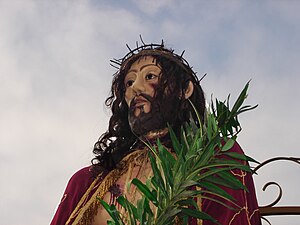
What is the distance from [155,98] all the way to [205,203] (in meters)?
0.47

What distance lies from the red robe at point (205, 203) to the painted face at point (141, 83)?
32 cm

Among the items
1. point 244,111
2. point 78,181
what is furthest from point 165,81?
point 244,111

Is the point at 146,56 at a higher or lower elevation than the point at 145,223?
higher

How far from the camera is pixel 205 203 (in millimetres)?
1847

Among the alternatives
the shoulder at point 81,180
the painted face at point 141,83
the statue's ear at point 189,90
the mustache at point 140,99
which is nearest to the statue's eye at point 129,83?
the painted face at point 141,83

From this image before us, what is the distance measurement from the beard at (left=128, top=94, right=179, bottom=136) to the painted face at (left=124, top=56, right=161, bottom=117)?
1cm

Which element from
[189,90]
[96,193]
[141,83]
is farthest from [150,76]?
[96,193]

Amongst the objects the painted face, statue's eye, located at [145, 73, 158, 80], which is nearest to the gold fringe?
the painted face

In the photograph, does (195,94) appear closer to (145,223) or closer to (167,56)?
Result: (167,56)

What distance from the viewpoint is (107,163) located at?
7.09 ft

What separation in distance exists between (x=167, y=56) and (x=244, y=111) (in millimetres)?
1394

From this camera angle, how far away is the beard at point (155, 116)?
2.08 metres

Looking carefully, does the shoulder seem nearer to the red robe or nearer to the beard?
the red robe

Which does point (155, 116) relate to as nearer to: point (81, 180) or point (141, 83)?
point (141, 83)
